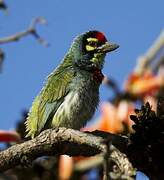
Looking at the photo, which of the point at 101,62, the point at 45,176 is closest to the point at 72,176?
the point at 45,176

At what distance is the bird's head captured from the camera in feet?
13.6

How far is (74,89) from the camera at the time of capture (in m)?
3.91

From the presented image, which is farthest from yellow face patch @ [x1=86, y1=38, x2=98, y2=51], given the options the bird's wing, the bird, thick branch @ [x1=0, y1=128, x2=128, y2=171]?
thick branch @ [x1=0, y1=128, x2=128, y2=171]

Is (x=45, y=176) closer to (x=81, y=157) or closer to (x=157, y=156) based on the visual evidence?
(x=81, y=157)

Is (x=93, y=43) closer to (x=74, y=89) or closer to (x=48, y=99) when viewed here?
(x=74, y=89)

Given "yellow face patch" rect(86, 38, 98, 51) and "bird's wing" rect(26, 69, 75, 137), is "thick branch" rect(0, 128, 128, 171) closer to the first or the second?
"bird's wing" rect(26, 69, 75, 137)

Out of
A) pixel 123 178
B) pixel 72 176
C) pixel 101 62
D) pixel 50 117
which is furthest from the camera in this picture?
pixel 101 62

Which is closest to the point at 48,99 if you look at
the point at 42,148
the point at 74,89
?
the point at 74,89

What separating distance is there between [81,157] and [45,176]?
0.19 metres

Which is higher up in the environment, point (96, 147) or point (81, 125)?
point (81, 125)

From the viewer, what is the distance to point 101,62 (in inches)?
164

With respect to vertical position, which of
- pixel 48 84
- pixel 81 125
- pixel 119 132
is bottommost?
pixel 119 132

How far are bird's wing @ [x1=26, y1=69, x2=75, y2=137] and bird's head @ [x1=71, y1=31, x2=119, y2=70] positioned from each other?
154 millimetres

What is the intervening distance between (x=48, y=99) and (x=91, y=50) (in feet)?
1.72
